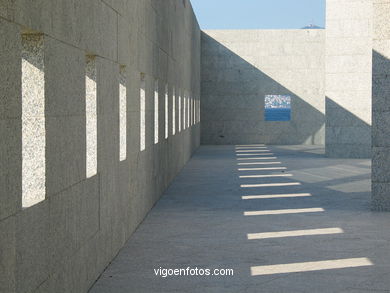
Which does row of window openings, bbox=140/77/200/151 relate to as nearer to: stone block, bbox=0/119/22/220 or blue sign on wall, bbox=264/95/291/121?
stone block, bbox=0/119/22/220

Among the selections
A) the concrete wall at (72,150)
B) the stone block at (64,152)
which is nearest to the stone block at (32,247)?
the concrete wall at (72,150)

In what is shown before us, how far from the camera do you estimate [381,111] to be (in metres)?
14.5

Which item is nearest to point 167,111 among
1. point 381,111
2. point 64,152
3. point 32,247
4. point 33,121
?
point 381,111

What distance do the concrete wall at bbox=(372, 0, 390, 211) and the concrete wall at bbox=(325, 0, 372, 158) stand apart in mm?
13725

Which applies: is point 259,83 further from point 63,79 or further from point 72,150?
point 63,79

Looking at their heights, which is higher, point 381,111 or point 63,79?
point 63,79

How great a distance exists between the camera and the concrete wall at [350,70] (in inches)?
1109

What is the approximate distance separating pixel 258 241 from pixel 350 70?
60.6ft

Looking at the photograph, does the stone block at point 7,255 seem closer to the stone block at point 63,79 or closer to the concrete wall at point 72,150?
the concrete wall at point 72,150

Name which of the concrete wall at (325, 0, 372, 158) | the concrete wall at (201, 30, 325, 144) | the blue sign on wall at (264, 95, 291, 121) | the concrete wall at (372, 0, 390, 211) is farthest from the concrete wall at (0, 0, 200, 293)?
the blue sign on wall at (264, 95, 291, 121)

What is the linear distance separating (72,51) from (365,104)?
2244 cm

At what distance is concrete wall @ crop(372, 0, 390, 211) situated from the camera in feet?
47.7

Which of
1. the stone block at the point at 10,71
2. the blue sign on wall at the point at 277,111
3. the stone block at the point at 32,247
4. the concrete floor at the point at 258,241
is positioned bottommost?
the concrete floor at the point at 258,241

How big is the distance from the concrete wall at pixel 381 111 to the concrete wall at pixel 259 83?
2543 cm
